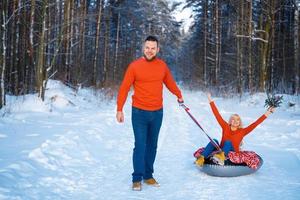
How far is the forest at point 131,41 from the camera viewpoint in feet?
48.9

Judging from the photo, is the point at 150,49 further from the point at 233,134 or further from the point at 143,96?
the point at 233,134

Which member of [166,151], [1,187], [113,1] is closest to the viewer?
[1,187]

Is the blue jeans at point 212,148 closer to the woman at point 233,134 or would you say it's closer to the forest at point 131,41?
the woman at point 233,134

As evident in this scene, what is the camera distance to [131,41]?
126 feet

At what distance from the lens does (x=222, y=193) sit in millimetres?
Result: 4844

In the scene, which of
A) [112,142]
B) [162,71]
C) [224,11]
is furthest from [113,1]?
[162,71]

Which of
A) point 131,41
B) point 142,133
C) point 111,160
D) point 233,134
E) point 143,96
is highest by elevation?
point 131,41

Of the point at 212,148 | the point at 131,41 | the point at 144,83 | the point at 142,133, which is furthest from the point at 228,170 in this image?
the point at 131,41

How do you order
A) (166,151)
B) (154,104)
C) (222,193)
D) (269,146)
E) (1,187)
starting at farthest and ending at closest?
(269,146), (166,151), (154,104), (222,193), (1,187)

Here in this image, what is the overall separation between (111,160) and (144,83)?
2162 mm

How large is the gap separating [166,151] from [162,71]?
276 centimetres

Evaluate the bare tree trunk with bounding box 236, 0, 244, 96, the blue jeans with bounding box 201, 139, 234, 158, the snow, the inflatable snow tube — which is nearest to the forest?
the bare tree trunk with bounding box 236, 0, 244, 96

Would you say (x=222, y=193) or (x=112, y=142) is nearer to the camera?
(x=222, y=193)

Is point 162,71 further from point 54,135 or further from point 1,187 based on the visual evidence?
point 54,135
